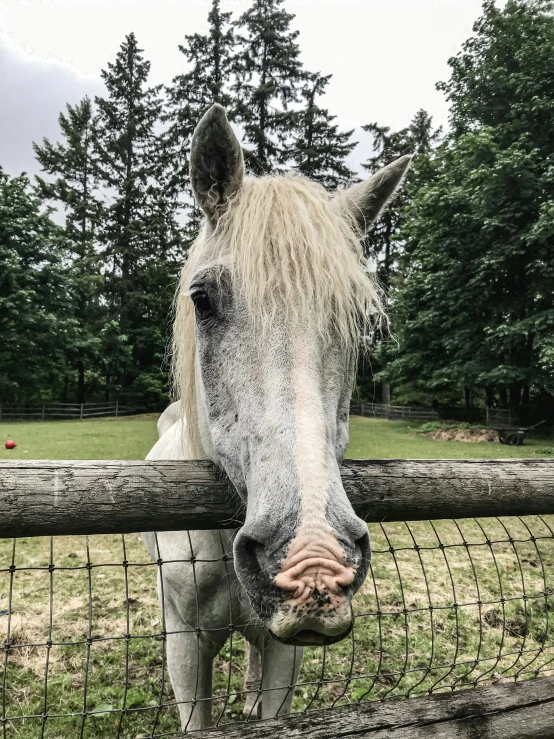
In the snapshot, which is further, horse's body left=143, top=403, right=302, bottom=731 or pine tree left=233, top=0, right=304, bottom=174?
pine tree left=233, top=0, right=304, bottom=174

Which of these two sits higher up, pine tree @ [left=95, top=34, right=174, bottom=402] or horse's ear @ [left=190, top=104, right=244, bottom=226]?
pine tree @ [left=95, top=34, right=174, bottom=402]

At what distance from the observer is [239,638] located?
12.5 feet

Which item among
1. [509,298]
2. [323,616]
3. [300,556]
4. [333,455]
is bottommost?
[323,616]

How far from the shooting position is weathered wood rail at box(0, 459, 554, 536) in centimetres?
138

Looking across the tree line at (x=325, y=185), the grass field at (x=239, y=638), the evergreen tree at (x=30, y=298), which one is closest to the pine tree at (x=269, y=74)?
the tree line at (x=325, y=185)

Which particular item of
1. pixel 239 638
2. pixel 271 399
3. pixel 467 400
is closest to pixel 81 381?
pixel 467 400

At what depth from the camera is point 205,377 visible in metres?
1.64

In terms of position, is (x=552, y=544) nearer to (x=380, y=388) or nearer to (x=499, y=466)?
(x=499, y=466)

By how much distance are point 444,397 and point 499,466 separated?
29.0 m

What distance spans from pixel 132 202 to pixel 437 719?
32.2 meters

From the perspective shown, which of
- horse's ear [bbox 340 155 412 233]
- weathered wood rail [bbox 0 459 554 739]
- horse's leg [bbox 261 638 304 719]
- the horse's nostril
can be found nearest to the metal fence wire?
horse's leg [bbox 261 638 304 719]

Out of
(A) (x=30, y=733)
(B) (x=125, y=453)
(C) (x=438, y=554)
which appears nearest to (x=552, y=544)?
(C) (x=438, y=554)

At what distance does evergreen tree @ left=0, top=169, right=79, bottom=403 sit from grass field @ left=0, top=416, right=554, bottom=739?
21628mm

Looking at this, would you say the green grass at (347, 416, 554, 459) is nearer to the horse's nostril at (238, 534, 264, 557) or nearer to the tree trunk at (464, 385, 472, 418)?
the tree trunk at (464, 385, 472, 418)
